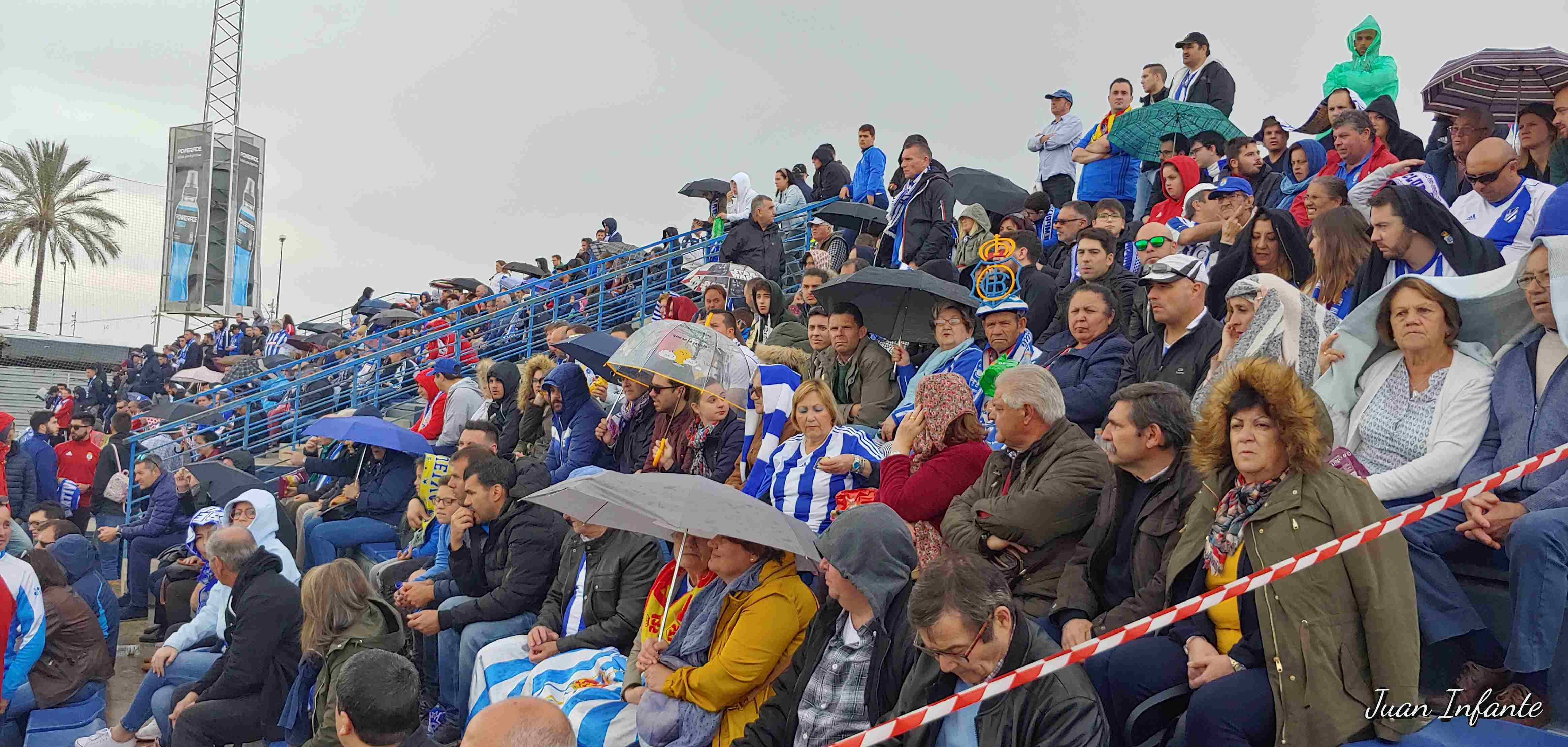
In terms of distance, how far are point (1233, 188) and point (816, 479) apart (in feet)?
11.8

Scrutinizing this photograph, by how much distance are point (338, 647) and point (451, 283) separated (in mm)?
15986

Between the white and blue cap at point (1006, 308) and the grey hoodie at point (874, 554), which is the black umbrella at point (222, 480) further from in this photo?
the grey hoodie at point (874, 554)

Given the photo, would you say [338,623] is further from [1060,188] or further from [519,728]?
[1060,188]

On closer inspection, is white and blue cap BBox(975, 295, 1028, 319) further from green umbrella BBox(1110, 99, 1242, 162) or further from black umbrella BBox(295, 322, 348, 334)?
black umbrella BBox(295, 322, 348, 334)

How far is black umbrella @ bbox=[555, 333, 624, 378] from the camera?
867 cm

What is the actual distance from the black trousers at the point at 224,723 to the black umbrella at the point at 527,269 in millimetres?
13535

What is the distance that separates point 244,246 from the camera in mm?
26625

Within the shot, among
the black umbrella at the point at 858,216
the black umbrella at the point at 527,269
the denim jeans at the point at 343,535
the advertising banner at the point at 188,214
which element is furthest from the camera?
the advertising banner at the point at 188,214

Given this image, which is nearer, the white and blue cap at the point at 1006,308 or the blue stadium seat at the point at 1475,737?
the blue stadium seat at the point at 1475,737

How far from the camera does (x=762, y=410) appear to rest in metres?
6.57

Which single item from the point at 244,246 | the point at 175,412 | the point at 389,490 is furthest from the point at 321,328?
the point at 389,490

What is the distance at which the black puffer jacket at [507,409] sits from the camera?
31.0 ft

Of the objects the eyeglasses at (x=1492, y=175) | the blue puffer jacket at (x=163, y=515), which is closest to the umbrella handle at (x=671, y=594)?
the eyeglasses at (x=1492, y=175)

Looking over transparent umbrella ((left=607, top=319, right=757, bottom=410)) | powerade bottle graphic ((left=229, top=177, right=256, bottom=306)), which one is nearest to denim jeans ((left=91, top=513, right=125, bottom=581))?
transparent umbrella ((left=607, top=319, right=757, bottom=410))
